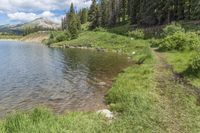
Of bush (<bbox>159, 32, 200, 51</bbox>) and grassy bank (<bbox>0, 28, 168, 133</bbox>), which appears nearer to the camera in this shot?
grassy bank (<bbox>0, 28, 168, 133</bbox>)

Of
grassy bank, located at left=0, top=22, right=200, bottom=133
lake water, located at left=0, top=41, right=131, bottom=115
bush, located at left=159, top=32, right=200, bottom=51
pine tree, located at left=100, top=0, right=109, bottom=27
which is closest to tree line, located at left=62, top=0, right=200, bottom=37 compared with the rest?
pine tree, located at left=100, top=0, right=109, bottom=27

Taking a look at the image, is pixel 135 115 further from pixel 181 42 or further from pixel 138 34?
pixel 138 34

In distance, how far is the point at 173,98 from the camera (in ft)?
48.7

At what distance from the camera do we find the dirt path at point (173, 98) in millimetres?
11172

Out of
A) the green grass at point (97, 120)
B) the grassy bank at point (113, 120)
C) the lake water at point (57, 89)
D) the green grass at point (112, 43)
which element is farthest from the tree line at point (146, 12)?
the green grass at point (97, 120)

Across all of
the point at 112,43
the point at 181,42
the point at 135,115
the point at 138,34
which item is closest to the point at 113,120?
the point at 135,115

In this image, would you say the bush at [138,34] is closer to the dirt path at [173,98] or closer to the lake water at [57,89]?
the lake water at [57,89]

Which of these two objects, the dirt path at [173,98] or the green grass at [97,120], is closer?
the green grass at [97,120]

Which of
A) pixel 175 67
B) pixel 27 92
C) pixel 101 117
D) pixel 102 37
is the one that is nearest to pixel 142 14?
pixel 102 37

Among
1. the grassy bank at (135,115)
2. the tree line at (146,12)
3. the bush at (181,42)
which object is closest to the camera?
the grassy bank at (135,115)

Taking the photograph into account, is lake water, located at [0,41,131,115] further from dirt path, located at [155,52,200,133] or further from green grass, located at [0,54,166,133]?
dirt path, located at [155,52,200,133]

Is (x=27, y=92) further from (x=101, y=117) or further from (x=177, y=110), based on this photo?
(x=177, y=110)

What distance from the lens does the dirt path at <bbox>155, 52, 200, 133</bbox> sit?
11172mm

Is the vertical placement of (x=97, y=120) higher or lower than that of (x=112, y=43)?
lower
